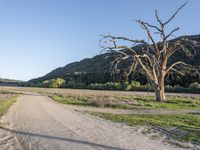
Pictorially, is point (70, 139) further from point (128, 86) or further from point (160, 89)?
point (128, 86)

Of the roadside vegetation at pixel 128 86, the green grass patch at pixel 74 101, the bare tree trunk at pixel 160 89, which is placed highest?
the roadside vegetation at pixel 128 86

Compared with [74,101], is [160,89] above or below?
above

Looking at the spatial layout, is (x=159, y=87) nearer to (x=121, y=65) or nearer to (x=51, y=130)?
(x=51, y=130)

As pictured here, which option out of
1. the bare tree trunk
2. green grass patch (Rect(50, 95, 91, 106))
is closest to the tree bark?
the bare tree trunk

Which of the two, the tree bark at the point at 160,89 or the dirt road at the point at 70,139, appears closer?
the dirt road at the point at 70,139

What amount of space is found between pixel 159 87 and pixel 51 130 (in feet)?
79.0

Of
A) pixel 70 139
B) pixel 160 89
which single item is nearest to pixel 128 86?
pixel 160 89

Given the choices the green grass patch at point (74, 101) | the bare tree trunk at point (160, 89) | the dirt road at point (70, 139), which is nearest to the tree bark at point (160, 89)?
the bare tree trunk at point (160, 89)

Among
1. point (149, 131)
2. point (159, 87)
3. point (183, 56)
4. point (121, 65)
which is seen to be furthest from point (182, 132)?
point (183, 56)

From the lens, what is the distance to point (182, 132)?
Result: 14.7m

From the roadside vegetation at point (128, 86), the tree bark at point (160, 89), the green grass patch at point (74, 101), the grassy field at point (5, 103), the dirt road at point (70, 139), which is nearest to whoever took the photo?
the dirt road at point (70, 139)

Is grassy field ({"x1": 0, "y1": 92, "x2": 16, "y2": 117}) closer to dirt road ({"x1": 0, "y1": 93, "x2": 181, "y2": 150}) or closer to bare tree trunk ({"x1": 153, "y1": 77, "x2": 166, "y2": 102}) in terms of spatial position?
dirt road ({"x1": 0, "y1": 93, "x2": 181, "y2": 150})

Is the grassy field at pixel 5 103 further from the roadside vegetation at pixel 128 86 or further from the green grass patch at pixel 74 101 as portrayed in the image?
the roadside vegetation at pixel 128 86

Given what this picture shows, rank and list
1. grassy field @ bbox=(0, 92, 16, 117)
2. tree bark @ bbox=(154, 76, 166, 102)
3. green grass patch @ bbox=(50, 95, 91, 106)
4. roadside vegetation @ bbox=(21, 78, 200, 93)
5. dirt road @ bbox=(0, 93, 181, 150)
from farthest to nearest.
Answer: roadside vegetation @ bbox=(21, 78, 200, 93)
tree bark @ bbox=(154, 76, 166, 102)
green grass patch @ bbox=(50, 95, 91, 106)
grassy field @ bbox=(0, 92, 16, 117)
dirt road @ bbox=(0, 93, 181, 150)
